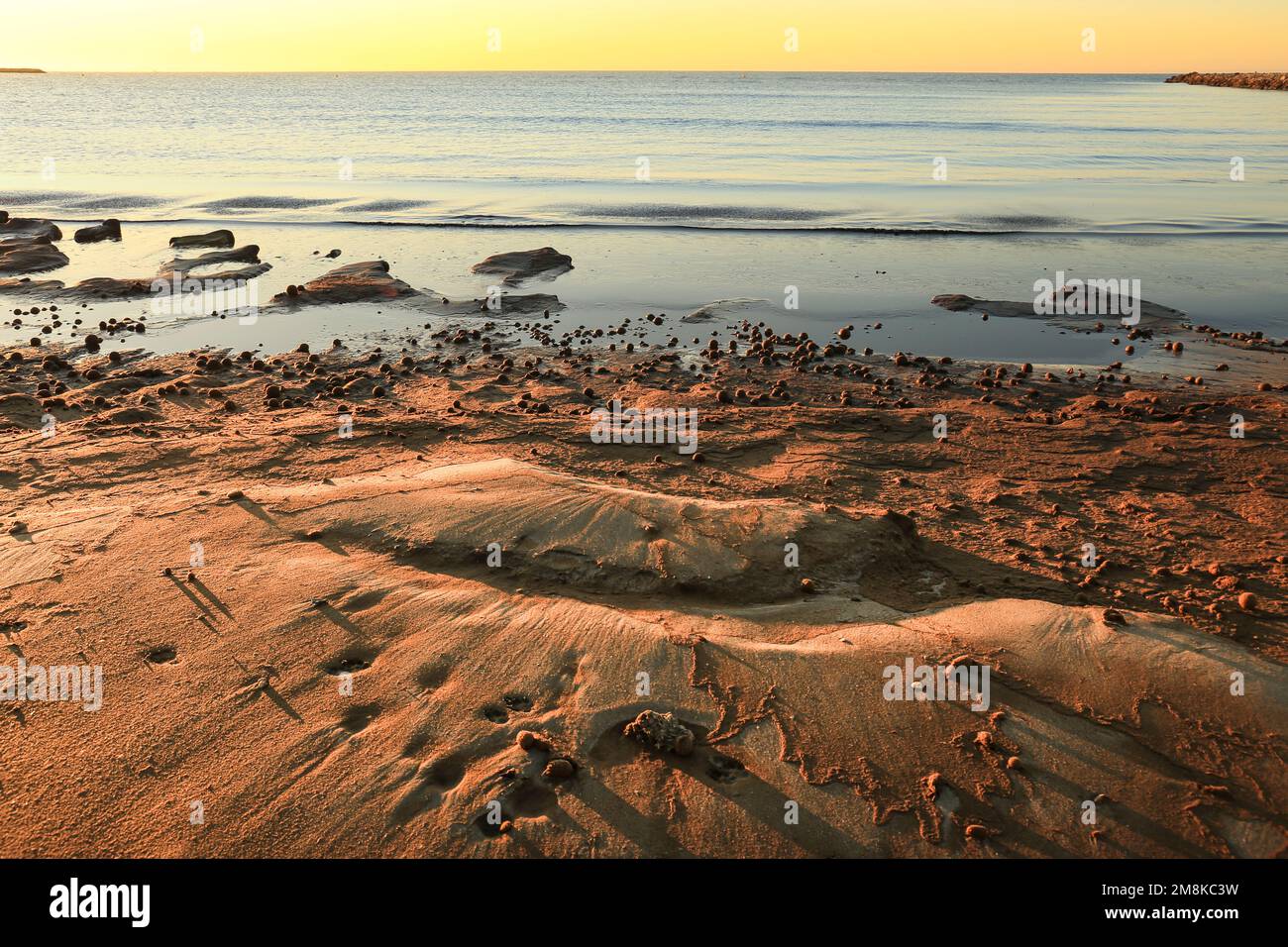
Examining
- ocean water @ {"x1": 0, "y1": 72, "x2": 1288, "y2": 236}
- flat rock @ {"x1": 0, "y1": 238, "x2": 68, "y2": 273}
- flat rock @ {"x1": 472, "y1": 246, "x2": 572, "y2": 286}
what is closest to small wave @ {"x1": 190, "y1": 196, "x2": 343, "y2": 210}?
ocean water @ {"x1": 0, "y1": 72, "x2": 1288, "y2": 236}

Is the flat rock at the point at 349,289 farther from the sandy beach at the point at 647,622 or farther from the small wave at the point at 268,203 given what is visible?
the small wave at the point at 268,203

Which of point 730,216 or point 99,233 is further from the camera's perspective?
point 730,216

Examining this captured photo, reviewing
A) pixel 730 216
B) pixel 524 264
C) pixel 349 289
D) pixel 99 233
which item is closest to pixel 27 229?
pixel 99 233

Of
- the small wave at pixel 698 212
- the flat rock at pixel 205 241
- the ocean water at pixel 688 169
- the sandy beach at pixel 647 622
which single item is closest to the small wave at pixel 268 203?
the ocean water at pixel 688 169

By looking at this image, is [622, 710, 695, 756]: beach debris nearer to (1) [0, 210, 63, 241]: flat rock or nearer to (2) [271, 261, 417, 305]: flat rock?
(2) [271, 261, 417, 305]: flat rock

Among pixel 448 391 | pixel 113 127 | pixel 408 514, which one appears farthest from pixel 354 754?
→ pixel 113 127

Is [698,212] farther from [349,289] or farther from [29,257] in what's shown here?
[29,257]
